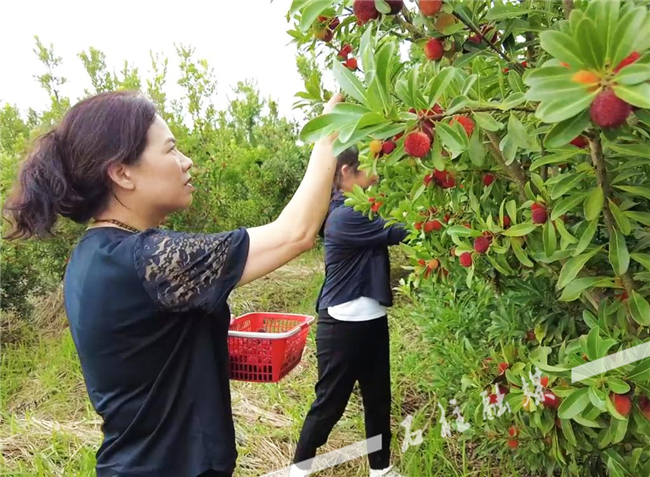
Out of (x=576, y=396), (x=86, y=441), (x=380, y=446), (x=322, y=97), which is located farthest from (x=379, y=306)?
(x=86, y=441)

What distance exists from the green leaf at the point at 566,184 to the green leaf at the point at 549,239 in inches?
4.3

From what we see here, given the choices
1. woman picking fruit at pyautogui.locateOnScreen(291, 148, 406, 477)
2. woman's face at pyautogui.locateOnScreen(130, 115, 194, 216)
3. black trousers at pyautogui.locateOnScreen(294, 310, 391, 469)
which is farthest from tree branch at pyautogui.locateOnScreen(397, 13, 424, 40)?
black trousers at pyautogui.locateOnScreen(294, 310, 391, 469)

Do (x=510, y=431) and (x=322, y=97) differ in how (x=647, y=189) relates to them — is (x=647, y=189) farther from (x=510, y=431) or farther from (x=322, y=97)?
(x=510, y=431)

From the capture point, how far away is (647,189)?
84 cm

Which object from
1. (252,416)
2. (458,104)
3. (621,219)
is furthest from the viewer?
(252,416)

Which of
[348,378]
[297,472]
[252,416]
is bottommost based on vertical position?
[252,416]

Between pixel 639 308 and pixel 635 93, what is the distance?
48 centimetres

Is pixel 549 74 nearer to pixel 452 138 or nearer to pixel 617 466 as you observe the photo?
pixel 452 138

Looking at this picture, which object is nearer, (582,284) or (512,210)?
(582,284)

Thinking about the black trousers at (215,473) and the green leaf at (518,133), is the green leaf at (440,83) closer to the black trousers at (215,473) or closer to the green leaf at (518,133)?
the green leaf at (518,133)

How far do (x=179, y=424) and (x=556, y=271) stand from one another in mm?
844

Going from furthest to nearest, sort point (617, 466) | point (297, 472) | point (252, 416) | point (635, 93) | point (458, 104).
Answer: point (252, 416) < point (297, 472) < point (617, 466) < point (458, 104) < point (635, 93)

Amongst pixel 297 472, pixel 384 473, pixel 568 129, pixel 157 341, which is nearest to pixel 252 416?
pixel 297 472

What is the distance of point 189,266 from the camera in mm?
1044
